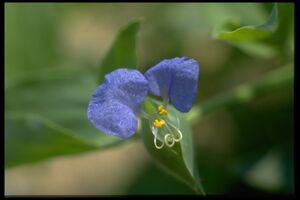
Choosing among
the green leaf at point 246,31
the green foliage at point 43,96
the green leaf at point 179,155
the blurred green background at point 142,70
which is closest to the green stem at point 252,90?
the blurred green background at point 142,70

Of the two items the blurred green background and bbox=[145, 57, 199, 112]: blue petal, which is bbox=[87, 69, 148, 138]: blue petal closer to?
bbox=[145, 57, 199, 112]: blue petal

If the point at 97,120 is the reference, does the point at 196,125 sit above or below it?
below

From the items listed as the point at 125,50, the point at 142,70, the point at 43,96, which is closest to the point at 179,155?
the point at 125,50

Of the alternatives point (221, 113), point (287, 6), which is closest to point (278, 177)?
point (221, 113)

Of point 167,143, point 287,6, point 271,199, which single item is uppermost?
point 287,6

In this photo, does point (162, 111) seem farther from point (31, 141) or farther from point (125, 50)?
point (31, 141)

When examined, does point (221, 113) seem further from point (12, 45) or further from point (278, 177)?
point (12, 45)
